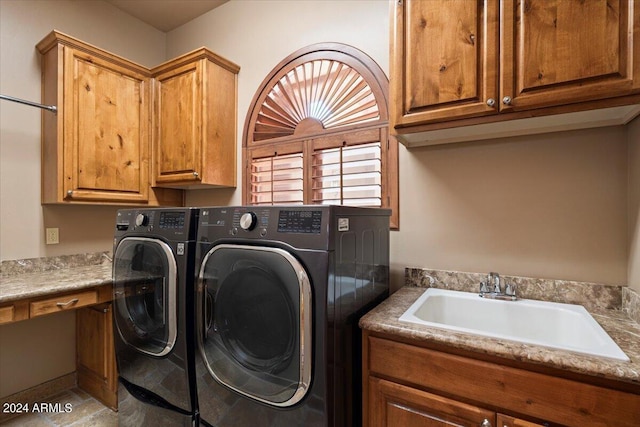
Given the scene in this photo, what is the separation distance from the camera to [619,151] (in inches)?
53.3

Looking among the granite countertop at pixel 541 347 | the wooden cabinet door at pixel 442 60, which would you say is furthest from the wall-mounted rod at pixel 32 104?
the granite countertop at pixel 541 347

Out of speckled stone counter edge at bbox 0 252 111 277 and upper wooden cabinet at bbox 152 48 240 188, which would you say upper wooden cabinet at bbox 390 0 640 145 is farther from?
speckled stone counter edge at bbox 0 252 111 277

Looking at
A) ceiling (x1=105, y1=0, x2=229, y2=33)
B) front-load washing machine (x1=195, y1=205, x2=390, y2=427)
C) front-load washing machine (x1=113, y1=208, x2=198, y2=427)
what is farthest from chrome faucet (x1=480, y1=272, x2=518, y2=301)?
ceiling (x1=105, y1=0, x2=229, y2=33)

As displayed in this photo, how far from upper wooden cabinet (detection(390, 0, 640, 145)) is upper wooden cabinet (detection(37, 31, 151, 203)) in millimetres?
2037

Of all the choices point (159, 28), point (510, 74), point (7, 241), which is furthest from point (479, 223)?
point (159, 28)

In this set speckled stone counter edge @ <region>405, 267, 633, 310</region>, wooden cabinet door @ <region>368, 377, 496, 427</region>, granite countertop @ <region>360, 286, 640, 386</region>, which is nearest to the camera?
granite countertop @ <region>360, 286, 640, 386</region>

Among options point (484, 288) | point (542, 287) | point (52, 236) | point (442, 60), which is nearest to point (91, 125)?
point (52, 236)

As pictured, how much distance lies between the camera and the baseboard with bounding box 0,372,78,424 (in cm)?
201

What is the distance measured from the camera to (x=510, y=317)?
142 centimetres

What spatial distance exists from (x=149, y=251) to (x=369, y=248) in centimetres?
114

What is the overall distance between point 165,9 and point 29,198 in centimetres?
182

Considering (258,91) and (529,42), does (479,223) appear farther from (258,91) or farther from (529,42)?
(258,91)

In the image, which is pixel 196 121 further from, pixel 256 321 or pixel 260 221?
pixel 256 321

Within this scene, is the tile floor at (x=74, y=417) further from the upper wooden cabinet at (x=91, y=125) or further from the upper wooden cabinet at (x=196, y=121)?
the upper wooden cabinet at (x=196, y=121)
